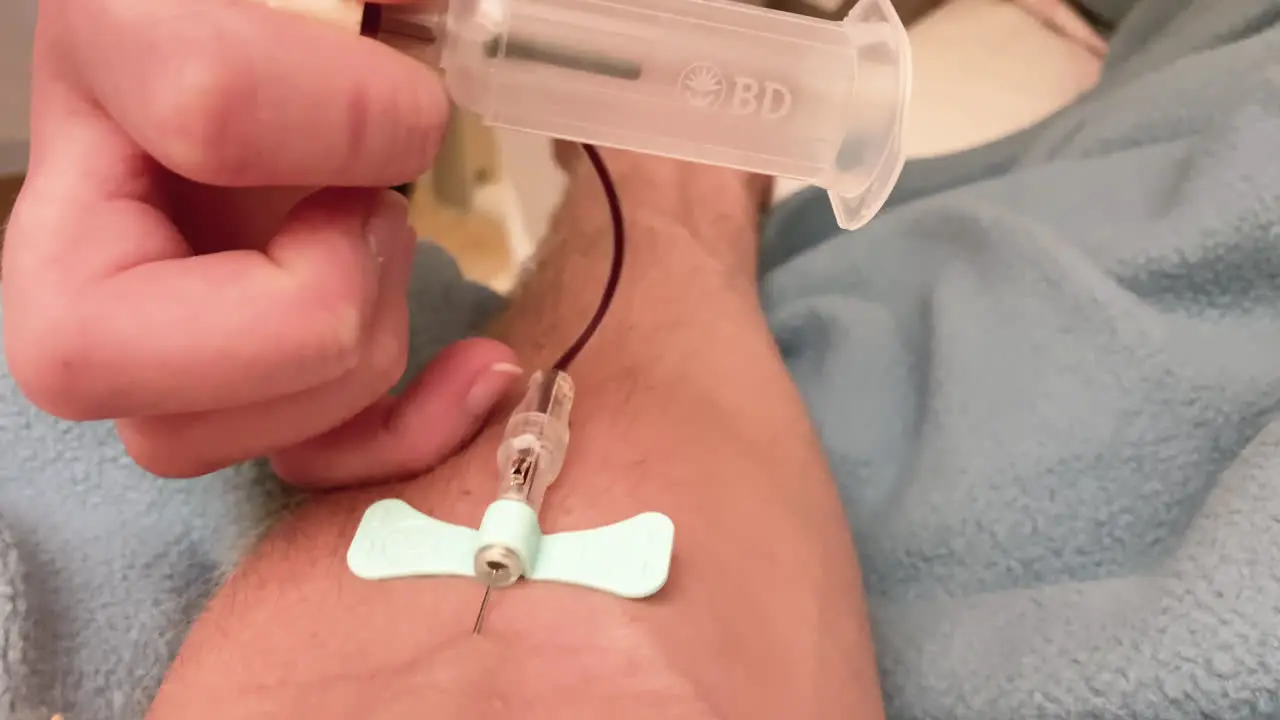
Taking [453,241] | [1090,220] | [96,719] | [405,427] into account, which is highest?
[1090,220]

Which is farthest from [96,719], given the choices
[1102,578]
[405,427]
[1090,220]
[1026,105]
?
[1026,105]

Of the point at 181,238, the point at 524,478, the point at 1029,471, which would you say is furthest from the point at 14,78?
the point at 1029,471

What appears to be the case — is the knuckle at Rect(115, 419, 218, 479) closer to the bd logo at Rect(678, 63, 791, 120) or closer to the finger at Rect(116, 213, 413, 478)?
the finger at Rect(116, 213, 413, 478)

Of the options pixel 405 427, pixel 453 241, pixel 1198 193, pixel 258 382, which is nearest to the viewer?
pixel 258 382

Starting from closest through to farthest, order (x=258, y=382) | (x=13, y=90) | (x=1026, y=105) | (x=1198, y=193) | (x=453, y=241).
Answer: (x=258, y=382) < (x=1198, y=193) < (x=13, y=90) < (x=1026, y=105) < (x=453, y=241)

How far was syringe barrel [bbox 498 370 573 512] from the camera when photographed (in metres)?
0.50

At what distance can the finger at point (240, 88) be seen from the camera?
39cm

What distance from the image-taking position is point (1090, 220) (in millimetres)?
722

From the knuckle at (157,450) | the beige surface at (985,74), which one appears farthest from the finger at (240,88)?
the beige surface at (985,74)

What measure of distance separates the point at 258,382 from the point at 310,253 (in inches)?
2.3

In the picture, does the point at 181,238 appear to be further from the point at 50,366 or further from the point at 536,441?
the point at 536,441

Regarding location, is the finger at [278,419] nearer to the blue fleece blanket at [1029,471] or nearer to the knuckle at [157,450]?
the knuckle at [157,450]

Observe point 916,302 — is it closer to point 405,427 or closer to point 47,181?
point 405,427

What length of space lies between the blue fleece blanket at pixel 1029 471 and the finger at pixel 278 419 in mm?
124
